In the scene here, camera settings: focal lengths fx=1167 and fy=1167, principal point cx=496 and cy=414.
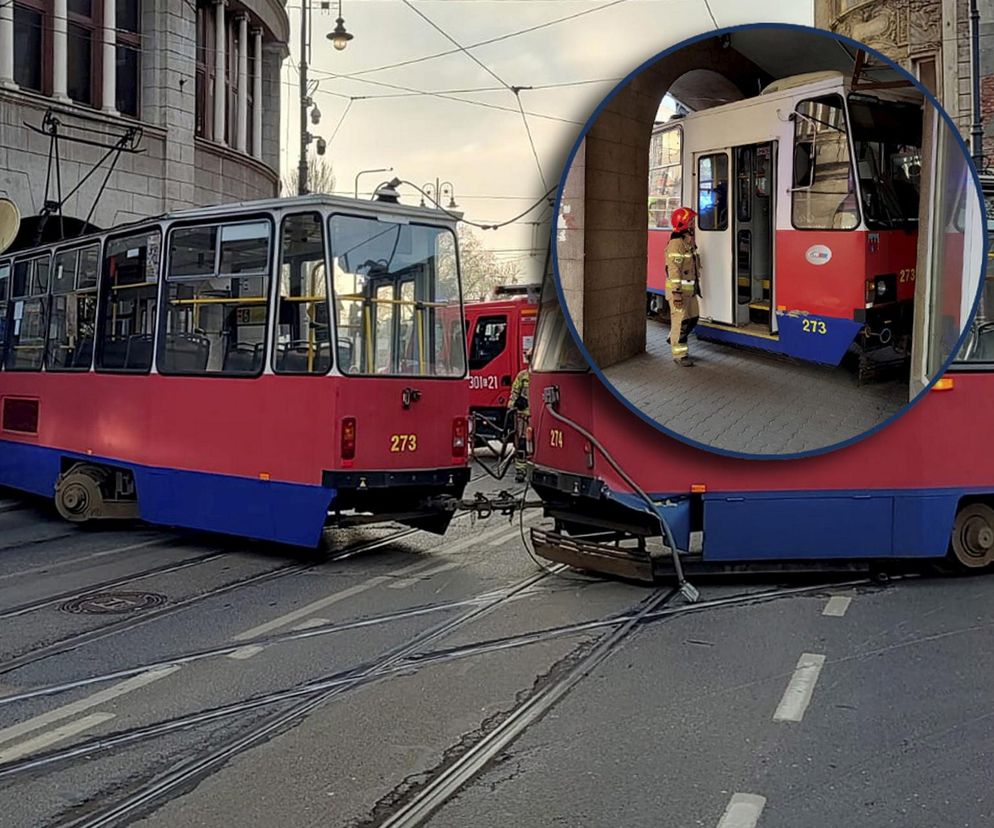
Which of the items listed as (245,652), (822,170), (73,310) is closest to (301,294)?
(245,652)

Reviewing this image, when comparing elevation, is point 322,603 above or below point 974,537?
below

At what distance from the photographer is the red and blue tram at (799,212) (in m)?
5.91

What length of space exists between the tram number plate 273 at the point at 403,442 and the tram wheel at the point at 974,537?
4356mm

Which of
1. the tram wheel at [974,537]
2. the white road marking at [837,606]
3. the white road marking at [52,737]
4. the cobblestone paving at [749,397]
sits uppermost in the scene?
the cobblestone paving at [749,397]

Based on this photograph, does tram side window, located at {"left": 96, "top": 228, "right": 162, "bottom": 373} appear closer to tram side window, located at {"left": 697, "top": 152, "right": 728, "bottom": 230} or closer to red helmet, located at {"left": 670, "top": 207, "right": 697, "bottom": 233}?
red helmet, located at {"left": 670, "top": 207, "right": 697, "bottom": 233}

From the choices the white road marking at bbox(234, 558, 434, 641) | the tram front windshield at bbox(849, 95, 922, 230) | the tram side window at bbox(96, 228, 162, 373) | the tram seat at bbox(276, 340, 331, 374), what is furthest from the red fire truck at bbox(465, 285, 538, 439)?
the tram front windshield at bbox(849, 95, 922, 230)

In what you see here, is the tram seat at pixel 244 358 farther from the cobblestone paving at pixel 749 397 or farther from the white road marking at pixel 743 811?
the white road marking at pixel 743 811

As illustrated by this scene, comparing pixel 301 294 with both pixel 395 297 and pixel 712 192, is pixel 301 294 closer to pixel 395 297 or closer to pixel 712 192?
pixel 395 297

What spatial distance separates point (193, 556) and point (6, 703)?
14.7 ft

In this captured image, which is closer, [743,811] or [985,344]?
[743,811]

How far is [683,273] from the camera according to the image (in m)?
6.00

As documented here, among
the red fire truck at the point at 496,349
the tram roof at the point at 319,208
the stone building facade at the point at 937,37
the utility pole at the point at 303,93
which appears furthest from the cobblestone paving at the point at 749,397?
the utility pole at the point at 303,93

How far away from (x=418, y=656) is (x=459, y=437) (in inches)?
154

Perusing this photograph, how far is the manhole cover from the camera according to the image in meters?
8.19
